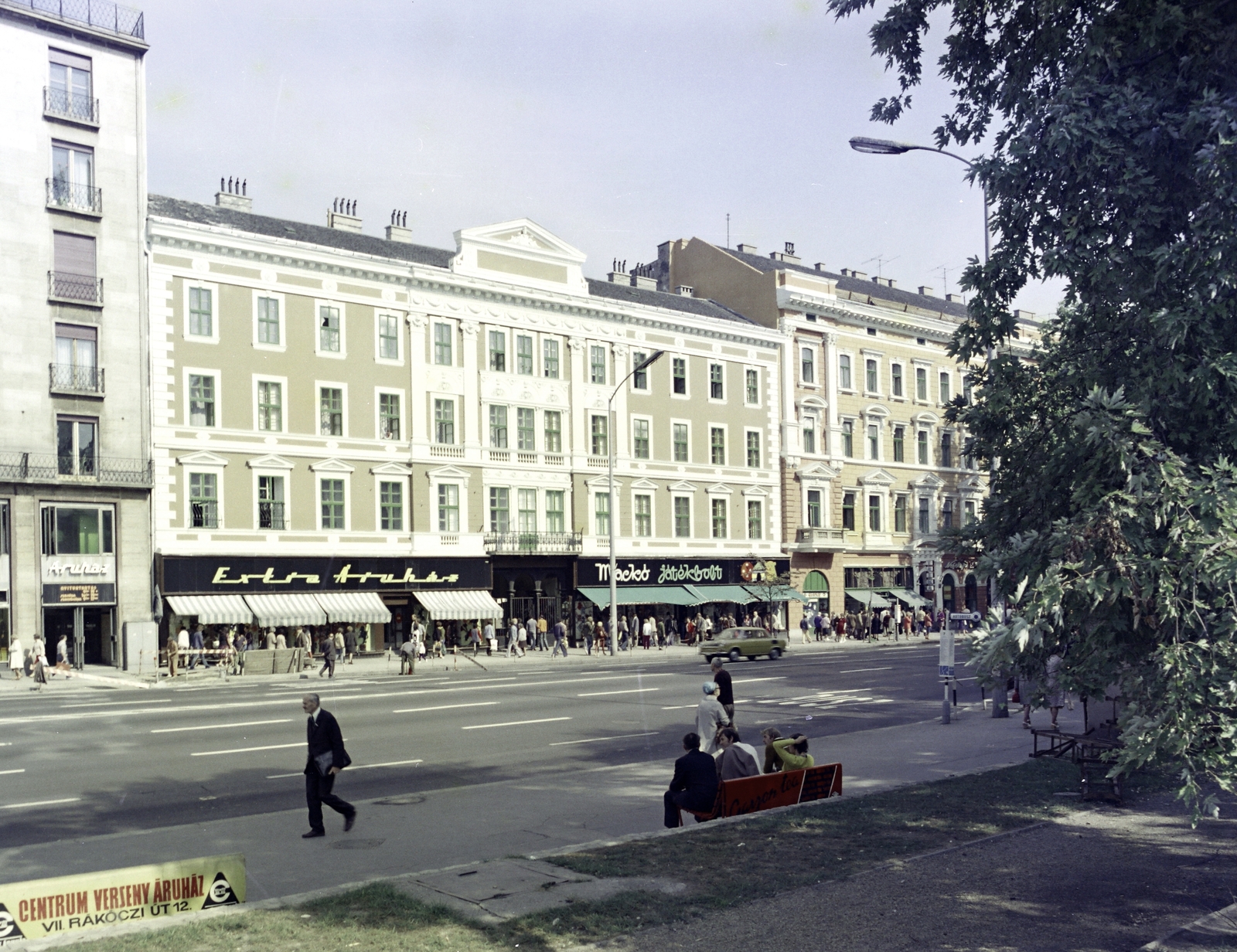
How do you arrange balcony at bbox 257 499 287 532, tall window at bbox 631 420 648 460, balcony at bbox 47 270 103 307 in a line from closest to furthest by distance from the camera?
balcony at bbox 47 270 103 307 < balcony at bbox 257 499 287 532 < tall window at bbox 631 420 648 460

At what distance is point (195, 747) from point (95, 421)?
947 inches

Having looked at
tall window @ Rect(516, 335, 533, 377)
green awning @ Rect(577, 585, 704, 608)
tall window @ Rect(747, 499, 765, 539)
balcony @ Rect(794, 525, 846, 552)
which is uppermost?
tall window @ Rect(516, 335, 533, 377)

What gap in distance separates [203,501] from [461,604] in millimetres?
10811

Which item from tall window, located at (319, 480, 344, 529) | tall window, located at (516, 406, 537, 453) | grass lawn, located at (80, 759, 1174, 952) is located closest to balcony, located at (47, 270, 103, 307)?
tall window, located at (319, 480, 344, 529)

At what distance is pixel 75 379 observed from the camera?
39.0 meters

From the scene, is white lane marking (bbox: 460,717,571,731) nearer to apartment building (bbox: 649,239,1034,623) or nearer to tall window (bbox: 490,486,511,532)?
tall window (bbox: 490,486,511,532)

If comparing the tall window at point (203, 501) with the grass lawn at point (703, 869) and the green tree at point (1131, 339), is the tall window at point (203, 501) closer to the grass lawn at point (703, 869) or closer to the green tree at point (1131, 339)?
the grass lawn at point (703, 869)

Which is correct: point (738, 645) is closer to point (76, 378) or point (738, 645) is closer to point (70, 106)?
point (76, 378)

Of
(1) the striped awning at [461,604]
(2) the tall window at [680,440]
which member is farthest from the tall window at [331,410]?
(2) the tall window at [680,440]

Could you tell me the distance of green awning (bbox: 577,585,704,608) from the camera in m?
50.9

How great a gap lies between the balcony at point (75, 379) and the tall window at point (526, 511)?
55.7 ft

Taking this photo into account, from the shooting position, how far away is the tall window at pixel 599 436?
51.9 meters

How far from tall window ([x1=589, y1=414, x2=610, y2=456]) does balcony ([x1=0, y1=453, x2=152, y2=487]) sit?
765 inches

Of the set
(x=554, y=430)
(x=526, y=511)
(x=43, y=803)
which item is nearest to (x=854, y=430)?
(x=554, y=430)
